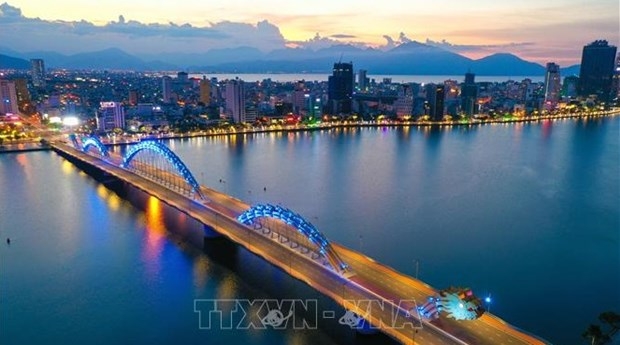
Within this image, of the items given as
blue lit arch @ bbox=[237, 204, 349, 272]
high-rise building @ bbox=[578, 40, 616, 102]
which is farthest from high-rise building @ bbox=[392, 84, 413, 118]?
high-rise building @ bbox=[578, 40, 616, 102]

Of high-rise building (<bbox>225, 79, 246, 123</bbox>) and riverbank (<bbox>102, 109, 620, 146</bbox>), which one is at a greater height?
high-rise building (<bbox>225, 79, 246, 123</bbox>)

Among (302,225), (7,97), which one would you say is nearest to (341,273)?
(302,225)

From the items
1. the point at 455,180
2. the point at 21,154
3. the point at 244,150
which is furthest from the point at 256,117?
the point at 455,180

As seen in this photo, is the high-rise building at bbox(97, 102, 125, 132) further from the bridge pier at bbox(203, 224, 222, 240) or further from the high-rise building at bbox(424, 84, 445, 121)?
the high-rise building at bbox(424, 84, 445, 121)

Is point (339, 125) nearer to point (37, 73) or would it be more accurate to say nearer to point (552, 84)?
point (552, 84)

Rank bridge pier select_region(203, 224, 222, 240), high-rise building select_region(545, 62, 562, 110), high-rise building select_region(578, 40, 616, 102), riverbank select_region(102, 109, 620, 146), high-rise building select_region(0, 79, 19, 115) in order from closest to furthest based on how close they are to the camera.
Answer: bridge pier select_region(203, 224, 222, 240) < riverbank select_region(102, 109, 620, 146) < high-rise building select_region(0, 79, 19, 115) < high-rise building select_region(545, 62, 562, 110) < high-rise building select_region(578, 40, 616, 102)

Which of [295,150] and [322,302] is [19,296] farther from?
[295,150]
